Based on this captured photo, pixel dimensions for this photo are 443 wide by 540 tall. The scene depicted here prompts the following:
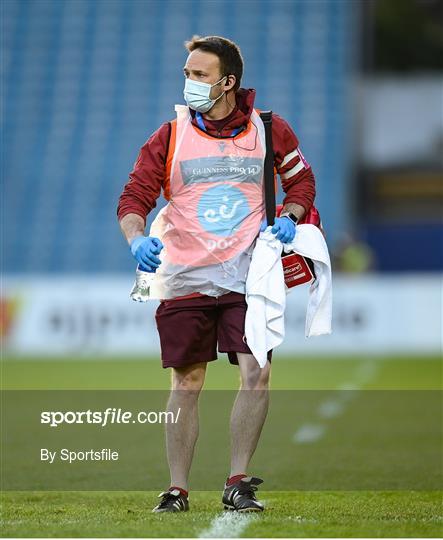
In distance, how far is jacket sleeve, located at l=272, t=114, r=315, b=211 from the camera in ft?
22.9

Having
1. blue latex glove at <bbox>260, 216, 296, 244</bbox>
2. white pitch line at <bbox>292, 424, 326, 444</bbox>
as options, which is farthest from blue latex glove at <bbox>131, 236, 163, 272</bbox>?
white pitch line at <bbox>292, 424, 326, 444</bbox>

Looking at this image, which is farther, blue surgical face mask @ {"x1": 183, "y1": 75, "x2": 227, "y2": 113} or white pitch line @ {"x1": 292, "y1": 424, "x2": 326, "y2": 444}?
white pitch line @ {"x1": 292, "y1": 424, "x2": 326, "y2": 444}

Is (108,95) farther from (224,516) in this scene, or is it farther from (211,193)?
(224,516)

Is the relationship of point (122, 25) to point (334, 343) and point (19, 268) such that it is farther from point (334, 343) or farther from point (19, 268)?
point (334, 343)

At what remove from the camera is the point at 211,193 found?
6852 mm

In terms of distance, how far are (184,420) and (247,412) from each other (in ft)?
1.06

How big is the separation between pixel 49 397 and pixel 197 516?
24.3ft

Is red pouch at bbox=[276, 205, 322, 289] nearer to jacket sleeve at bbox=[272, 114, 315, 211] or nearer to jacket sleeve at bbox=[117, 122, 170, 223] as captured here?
jacket sleeve at bbox=[272, 114, 315, 211]

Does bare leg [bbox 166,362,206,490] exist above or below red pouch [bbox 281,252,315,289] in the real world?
below

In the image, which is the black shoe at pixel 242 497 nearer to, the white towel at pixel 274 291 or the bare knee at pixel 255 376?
the bare knee at pixel 255 376

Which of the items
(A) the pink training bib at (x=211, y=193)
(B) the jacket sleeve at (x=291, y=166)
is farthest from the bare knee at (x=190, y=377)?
(B) the jacket sleeve at (x=291, y=166)

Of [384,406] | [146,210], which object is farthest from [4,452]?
[384,406]

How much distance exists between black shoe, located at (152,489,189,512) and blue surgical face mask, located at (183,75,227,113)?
182cm

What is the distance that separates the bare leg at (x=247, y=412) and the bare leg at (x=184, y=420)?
0.22 meters
